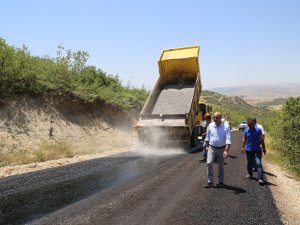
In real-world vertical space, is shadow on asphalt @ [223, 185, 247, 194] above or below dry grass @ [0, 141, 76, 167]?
below

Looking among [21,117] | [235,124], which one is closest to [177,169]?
[21,117]

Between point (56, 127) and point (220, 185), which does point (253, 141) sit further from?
point (56, 127)

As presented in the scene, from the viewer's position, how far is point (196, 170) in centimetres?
995

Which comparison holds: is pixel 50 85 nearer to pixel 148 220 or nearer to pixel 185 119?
pixel 185 119

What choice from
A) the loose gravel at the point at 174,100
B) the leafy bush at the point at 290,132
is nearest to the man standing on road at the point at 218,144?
the leafy bush at the point at 290,132

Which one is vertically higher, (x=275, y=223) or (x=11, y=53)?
(x=11, y=53)

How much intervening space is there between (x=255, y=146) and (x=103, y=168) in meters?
4.77

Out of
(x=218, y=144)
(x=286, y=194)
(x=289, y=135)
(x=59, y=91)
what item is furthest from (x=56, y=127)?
(x=286, y=194)

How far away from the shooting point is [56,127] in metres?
16.1

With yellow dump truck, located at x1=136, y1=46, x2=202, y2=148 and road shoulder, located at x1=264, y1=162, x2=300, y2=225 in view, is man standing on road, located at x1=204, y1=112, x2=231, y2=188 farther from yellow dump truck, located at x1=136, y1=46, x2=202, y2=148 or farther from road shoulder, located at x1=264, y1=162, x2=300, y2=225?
yellow dump truck, located at x1=136, y1=46, x2=202, y2=148

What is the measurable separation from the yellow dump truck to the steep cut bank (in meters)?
3.02

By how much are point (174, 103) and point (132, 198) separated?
9.86 meters

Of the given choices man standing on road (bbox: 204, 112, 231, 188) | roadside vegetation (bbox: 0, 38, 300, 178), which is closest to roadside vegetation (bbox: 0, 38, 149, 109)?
roadside vegetation (bbox: 0, 38, 300, 178)

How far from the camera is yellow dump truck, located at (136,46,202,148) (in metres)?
14.8
